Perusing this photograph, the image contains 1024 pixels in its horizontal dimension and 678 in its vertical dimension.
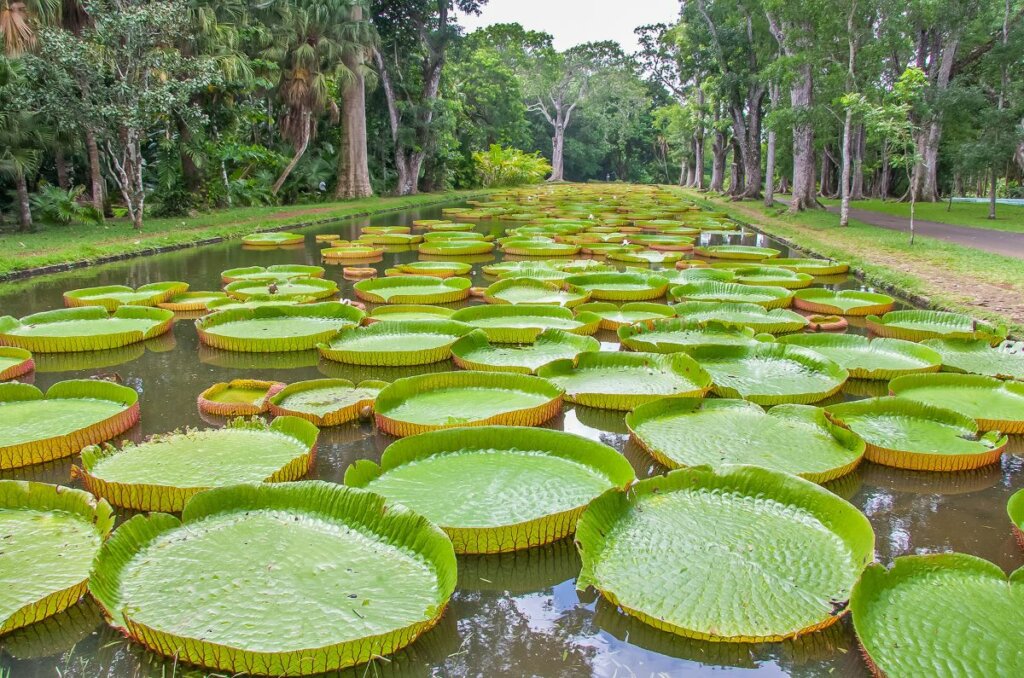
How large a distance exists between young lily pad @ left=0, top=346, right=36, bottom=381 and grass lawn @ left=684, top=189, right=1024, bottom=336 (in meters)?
8.02

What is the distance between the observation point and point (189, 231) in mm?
13734

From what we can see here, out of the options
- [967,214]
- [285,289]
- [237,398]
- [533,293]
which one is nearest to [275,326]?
[285,289]

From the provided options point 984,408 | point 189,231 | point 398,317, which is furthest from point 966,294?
point 189,231

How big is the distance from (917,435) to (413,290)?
5.63m

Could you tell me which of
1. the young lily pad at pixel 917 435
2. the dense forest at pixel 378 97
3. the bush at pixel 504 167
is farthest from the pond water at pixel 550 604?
the bush at pixel 504 167

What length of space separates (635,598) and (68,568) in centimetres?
204

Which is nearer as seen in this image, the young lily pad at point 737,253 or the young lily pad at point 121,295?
the young lily pad at point 121,295

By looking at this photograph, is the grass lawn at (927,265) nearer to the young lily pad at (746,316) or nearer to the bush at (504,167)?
the young lily pad at (746,316)

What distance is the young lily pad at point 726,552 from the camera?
7.64 ft

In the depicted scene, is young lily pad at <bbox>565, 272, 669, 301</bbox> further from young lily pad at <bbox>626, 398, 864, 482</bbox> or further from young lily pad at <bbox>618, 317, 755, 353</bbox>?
young lily pad at <bbox>626, 398, 864, 482</bbox>

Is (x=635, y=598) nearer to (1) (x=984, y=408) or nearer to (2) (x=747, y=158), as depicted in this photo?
(1) (x=984, y=408)

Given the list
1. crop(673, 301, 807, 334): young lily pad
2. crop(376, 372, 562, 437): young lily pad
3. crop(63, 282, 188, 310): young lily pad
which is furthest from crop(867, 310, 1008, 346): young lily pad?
crop(63, 282, 188, 310): young lily pad

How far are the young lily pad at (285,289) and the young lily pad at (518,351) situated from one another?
2.83 meters

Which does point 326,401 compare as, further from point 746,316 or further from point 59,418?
point 746,316
